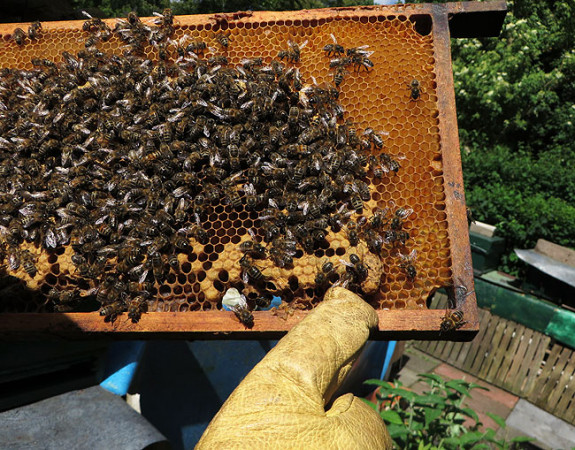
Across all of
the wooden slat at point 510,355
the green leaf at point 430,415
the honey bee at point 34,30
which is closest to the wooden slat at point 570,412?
the wooden slat at point 510,355

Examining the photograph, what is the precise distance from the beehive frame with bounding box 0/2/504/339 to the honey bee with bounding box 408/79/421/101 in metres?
0.09

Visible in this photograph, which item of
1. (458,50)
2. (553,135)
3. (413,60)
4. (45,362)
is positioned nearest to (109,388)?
(45,362)

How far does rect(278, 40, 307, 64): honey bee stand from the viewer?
365 cm

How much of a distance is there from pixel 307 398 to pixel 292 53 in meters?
2.82

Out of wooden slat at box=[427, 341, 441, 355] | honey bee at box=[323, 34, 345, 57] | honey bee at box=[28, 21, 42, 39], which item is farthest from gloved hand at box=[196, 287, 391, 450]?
wooden slat at box=[427, 341, 441, 355]

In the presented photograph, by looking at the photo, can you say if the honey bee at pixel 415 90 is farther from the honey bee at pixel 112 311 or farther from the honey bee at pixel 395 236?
the honey bee at pixel 112 311

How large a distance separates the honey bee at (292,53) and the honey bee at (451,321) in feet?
8.06

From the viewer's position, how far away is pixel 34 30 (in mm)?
4051

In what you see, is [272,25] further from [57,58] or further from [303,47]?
[57,58]

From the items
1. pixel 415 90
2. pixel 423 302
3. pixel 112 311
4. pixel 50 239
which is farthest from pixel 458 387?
pixel 50 239

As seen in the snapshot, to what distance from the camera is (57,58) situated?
4023 millimetres

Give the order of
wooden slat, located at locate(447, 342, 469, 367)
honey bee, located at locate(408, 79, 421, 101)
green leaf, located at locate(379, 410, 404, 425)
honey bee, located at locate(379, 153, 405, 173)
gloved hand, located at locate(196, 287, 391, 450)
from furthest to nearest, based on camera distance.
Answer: wooden slat, located at locate(447, 342, 469, 367)
green leaf, located at locate(379, 410, 404, 425)
honey bee, located at locate(408, 79, 421, 101)
honey bee, located at locate(379, 153, 405, 173)
gloved hand, located at locate(196, 287, 391, 450)

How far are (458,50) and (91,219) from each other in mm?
22288

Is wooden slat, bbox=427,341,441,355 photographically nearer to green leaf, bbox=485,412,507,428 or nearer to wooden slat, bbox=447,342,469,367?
wooden slat, bbox=447,342,469,367
